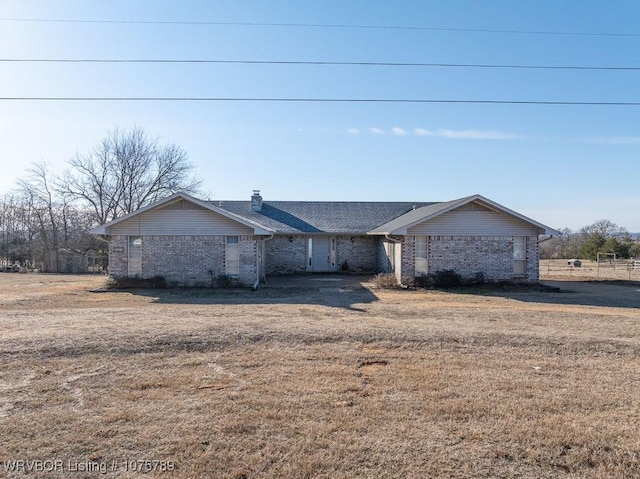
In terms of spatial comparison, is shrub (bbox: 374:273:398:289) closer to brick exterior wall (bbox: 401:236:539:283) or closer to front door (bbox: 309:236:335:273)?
brick exterior wall (bbox: 401:236:539:283)

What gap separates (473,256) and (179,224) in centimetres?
1197

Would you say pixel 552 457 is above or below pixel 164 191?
below

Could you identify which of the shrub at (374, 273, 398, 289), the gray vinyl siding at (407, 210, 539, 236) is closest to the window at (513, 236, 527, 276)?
the gray vinyl siding at (407, 210, 539, 236)

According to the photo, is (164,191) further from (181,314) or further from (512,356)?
(512,356)

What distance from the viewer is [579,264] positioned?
1300 inches

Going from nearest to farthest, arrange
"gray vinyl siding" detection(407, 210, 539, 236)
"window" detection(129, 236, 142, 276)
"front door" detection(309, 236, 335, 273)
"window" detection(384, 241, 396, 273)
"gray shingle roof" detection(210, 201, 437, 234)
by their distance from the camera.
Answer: "window" detection(129, 236, 142, 276)
"gray vinyl siding" detection(407, 210, 539, 236)
"window" detection(384, 241, 396, 273)
"gray shingle roof" detection(210, 201, 437, 234)
"front door" detection(309, 236, 335, 273)

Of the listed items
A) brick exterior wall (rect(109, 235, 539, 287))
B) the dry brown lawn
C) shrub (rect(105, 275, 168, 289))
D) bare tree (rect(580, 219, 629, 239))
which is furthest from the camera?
bare tree (rect(580, 219, 629, 239))

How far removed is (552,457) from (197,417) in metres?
3.16

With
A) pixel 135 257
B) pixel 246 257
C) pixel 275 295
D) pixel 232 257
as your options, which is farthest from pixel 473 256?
pixel 135 257

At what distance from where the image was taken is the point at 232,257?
17.1 m

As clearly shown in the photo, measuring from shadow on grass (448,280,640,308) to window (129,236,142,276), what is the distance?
12.4 m

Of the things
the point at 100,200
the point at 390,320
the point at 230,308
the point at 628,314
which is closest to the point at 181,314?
the point at 230,308

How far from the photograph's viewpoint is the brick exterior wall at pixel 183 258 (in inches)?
664

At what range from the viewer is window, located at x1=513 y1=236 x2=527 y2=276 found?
59.8ft
